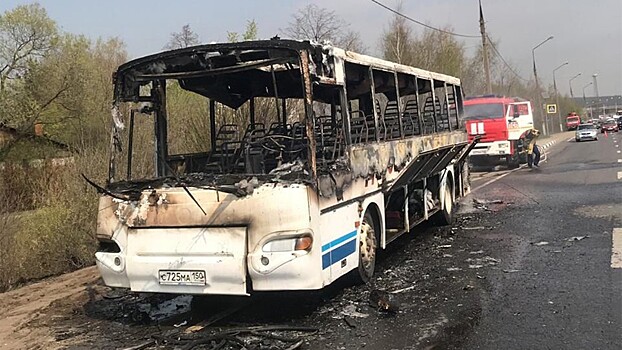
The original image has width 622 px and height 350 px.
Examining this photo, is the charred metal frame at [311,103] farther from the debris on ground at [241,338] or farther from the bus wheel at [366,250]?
the debris on ground at [241,338]

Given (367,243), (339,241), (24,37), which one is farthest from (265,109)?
(24,37)

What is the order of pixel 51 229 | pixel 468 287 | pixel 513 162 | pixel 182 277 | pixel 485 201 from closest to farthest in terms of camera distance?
pixel 182 277
pixel 468 287
pixel 51 229
pixel 485 201
pixel 513 162

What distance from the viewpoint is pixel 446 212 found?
11500mm

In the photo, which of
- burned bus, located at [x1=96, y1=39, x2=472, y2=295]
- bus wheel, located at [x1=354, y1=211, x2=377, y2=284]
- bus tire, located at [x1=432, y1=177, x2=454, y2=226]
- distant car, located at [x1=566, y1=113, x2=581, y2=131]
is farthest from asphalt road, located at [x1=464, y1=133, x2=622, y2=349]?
distant car, located at [x1=566, y1=113, x2=581, y2=131]

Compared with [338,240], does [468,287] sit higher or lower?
lower

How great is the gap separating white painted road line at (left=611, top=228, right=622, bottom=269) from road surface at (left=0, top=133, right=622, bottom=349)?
0.01 meters

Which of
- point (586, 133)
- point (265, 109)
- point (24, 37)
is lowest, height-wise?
point (586, 133)

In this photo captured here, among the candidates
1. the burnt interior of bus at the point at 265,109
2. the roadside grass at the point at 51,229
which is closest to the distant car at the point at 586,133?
the burnt interior of bus at the point at 265,109

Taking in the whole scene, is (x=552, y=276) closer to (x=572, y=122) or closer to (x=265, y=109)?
(x=265, y=109)

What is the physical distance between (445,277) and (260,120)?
138 inches

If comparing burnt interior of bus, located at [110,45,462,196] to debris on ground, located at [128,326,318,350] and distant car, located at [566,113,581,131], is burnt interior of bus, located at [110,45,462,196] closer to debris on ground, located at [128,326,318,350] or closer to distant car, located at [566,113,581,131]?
debris on ground, located at [128,326,318,350]

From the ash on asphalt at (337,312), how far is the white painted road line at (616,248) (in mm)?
1388

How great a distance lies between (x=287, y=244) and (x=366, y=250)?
1.89 m

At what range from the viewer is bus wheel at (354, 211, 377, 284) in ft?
23.2
